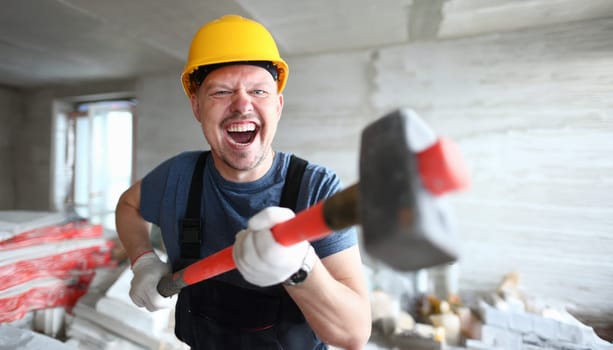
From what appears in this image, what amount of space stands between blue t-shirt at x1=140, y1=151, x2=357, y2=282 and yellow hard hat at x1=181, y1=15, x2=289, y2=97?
35 centimetres

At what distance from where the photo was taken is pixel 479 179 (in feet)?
7.47

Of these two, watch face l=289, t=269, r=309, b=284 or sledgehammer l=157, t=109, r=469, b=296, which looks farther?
watch face l=289, t=269, r=309, b=284

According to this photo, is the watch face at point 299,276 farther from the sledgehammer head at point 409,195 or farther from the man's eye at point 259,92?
the man's eye at point 259,92

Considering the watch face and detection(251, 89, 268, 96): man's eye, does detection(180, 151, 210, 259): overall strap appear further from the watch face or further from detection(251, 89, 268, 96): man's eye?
the watch face

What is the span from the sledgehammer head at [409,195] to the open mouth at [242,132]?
2.15 ft

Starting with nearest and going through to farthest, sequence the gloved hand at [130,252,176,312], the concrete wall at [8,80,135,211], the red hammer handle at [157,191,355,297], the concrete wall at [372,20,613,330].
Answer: the red hammer handle at [157,191,355,297] → the gloved hand at [130,252,176,312] → the concrete wall at [372,20,613,330] → the concrete wall at [8,80,135,211]

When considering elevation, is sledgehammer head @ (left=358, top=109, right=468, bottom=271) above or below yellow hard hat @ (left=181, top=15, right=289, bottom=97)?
below

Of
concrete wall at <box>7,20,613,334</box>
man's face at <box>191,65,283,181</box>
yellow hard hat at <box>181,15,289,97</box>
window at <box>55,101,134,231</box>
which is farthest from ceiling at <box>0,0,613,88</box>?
man's face at <box>191,65,283,181</box>

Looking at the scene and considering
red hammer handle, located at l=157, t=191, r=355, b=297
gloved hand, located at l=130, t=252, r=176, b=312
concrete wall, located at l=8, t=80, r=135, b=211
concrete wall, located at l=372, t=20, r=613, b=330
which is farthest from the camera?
concrete wall, located at l=8, t=80, r=135, b=211

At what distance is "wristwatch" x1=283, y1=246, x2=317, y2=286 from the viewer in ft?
2.03

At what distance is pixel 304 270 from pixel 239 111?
545 mm

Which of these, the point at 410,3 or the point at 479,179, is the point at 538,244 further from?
the point at 410,3

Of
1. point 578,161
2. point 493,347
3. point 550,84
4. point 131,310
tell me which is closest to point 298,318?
point 131,310

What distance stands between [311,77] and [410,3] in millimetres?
1047
